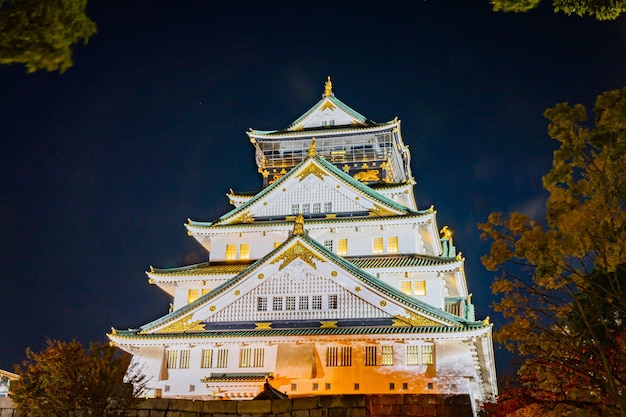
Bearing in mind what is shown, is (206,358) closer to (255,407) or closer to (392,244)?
(255,407)

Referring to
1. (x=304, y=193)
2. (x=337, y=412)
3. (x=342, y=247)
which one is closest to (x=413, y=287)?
(x=342, y=247)

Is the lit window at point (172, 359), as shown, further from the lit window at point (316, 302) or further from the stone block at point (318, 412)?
the stone block at point (318, 412)

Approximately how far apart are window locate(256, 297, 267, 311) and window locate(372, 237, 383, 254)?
9.25 metres

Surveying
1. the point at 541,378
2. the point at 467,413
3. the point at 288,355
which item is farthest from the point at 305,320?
A: the point at 541,378

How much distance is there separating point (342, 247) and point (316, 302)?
8048 millimetres

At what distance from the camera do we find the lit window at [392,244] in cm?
3778

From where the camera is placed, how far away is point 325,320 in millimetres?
30531

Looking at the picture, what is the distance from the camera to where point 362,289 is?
100 feet

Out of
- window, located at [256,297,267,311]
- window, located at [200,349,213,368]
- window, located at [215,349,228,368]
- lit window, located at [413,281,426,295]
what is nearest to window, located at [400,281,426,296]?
lit window, located at [413,281,426,295]

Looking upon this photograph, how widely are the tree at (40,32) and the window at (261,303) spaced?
2319 cm

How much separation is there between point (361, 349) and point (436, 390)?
4023 mm

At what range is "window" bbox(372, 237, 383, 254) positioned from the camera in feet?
125

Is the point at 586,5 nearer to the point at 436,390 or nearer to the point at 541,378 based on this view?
the point at 541,378

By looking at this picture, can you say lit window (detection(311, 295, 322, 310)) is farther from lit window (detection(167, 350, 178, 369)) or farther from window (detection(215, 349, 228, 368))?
lit window (detection(167, 350, 178, 369))
